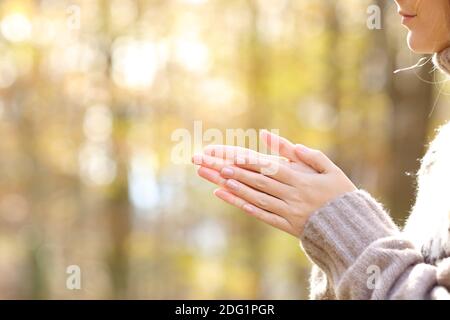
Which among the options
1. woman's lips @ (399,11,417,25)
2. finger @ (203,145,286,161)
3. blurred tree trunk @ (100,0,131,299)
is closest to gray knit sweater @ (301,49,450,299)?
finger @ (203,145,286,161)

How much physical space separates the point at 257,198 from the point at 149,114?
29.4 feet

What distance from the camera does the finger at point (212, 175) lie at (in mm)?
1809

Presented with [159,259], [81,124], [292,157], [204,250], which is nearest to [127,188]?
[81,124]

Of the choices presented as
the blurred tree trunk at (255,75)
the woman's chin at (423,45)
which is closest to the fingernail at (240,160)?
the woman's chin at (423,45)

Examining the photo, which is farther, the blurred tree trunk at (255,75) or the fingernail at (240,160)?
the blurred tree trunk at (255,75)

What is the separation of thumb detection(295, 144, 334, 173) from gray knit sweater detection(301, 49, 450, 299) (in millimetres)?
82

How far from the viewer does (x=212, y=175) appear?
1.82m

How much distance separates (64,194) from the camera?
1152 cm

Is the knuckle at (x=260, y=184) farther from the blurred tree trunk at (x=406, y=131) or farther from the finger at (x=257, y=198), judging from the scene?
the blurred tree trunk at (x=406, y=131)

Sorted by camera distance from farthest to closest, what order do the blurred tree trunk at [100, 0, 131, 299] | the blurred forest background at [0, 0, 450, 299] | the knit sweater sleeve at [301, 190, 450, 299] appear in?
the blurred tree trunk at [100, 0, 131, 299]
the blurred forest background at [0, 0, 450, 299]
the knit sweater sleeve at [301, 190, 450, 299]

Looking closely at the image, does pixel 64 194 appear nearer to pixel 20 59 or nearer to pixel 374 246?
pixel 20 59

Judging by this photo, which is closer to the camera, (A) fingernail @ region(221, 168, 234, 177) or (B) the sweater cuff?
(B) the sweater cuff

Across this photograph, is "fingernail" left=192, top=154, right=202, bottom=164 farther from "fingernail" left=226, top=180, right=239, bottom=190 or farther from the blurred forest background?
the blurred forest background

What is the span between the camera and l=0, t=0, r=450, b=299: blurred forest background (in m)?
9.41
